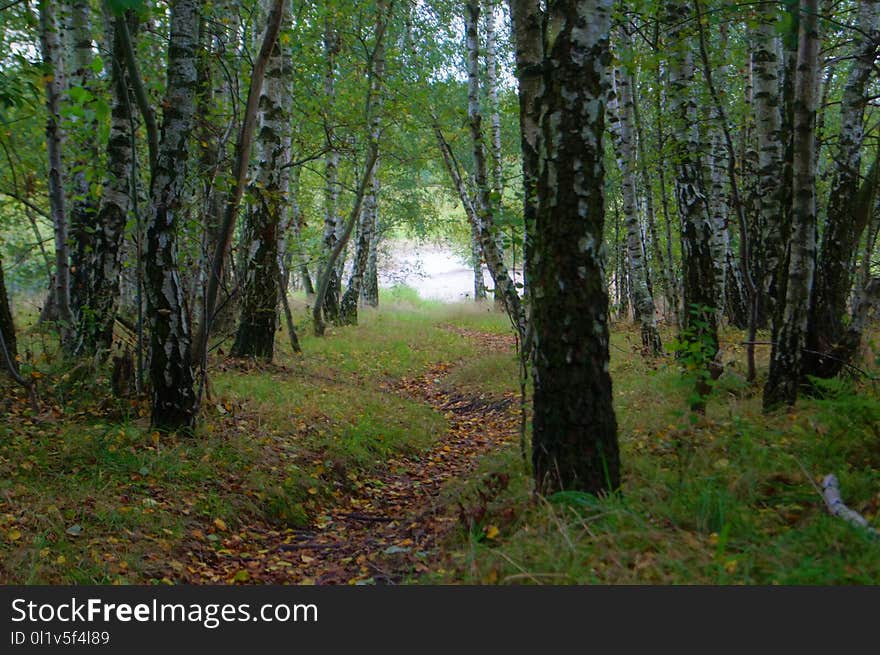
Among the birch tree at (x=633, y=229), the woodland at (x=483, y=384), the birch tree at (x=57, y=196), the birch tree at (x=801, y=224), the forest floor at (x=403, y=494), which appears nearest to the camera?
the forest floor at (x=403, y=494)

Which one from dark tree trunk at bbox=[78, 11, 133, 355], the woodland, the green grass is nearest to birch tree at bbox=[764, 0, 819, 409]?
the woodland

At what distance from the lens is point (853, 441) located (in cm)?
449

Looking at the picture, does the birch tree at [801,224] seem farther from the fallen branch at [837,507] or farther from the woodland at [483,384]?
the fallen branch at [837,507]

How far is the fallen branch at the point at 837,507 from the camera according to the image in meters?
3.31

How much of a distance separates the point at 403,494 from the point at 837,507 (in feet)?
12.8

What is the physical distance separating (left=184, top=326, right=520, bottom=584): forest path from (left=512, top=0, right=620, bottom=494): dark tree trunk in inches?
48.5

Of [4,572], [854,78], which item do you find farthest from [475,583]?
[854,78]

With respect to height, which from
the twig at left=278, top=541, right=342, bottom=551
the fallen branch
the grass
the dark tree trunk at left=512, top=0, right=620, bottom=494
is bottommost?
the twig at left=278, top=541, right=342, bottom=551

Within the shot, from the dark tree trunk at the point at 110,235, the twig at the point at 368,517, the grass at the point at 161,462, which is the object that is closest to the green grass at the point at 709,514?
the twig at the point at 368,517

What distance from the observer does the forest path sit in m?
4.48

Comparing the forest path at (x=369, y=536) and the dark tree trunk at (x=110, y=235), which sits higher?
the dark tree trunk at (x=110, y=235)

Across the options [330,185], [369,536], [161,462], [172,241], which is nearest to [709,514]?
[369,536]

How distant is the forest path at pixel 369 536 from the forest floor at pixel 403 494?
22mm

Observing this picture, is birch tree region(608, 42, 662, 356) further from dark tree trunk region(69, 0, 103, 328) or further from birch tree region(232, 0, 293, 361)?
dark tree trunk region(69, 0, 103, 328)
